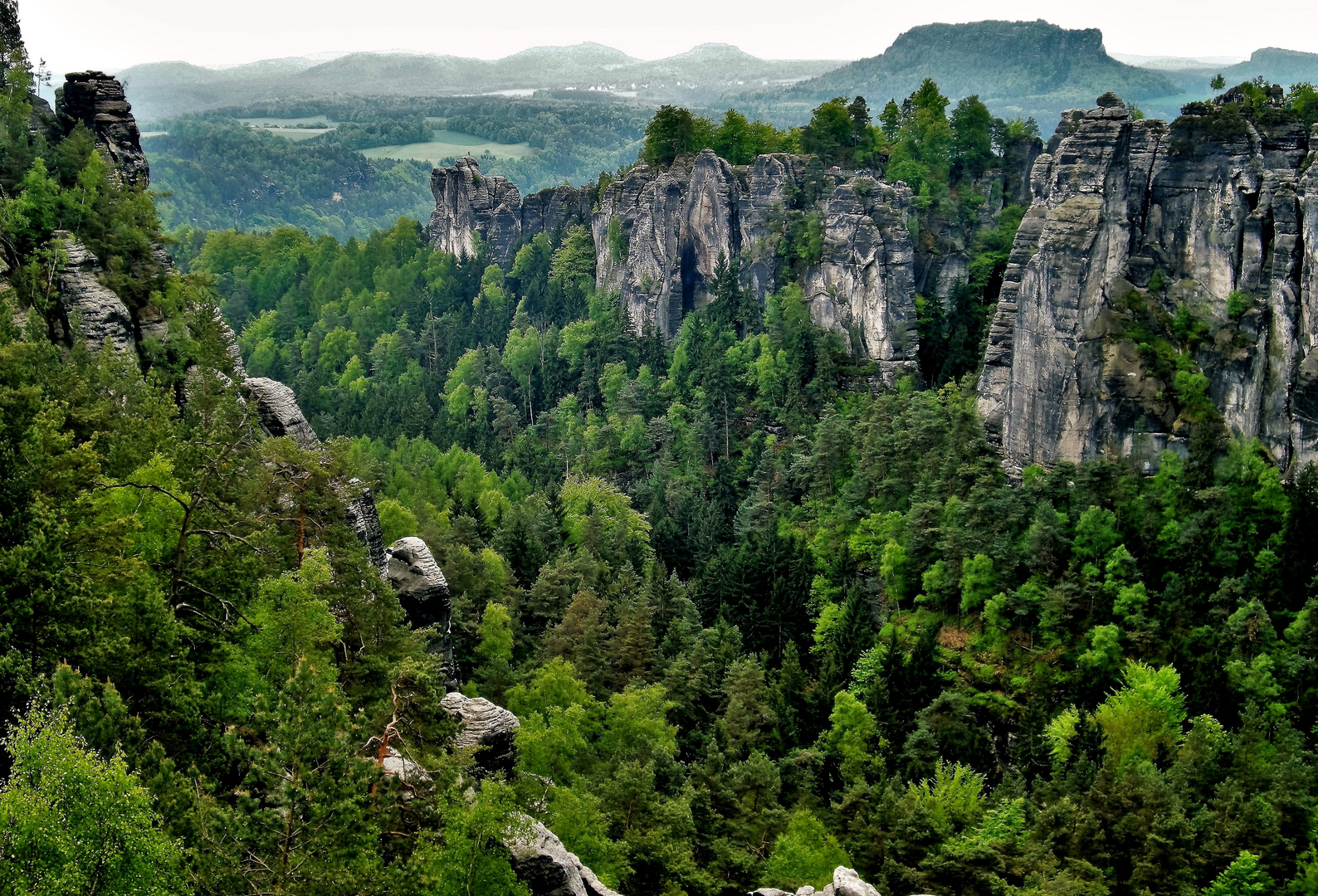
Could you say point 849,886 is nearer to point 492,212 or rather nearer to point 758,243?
point 758,243

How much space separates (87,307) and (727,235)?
5198cm

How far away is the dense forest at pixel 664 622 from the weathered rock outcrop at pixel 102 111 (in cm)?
240

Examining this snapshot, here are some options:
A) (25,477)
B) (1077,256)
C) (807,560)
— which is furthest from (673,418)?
(25,477)

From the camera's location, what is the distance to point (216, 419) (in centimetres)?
2989

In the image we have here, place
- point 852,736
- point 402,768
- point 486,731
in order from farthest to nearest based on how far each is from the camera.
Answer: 1. point 852,736
2. point 486,731
3. point 402,768

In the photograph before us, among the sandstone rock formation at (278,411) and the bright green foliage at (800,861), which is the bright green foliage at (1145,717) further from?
the sandstone rock formation at (278,411)

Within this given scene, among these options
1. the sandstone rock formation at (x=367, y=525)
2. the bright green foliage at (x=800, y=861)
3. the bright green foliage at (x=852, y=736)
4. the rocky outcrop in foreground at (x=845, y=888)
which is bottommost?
the bright green foliage at (x=852, y=736)

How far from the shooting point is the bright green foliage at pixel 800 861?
3141 cm

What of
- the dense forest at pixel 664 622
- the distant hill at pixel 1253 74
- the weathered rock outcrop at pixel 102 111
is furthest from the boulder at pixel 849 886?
the distant hill at pixel 1253 74

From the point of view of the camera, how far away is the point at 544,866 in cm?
2225

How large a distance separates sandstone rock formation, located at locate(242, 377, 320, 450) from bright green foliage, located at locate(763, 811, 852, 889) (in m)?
17.0

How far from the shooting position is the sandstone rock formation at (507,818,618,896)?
21.8 metres

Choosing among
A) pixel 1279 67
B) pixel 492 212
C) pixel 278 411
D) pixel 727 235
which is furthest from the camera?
pixel 1279 67

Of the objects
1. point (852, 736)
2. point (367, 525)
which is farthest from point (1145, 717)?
point (367, 525)
